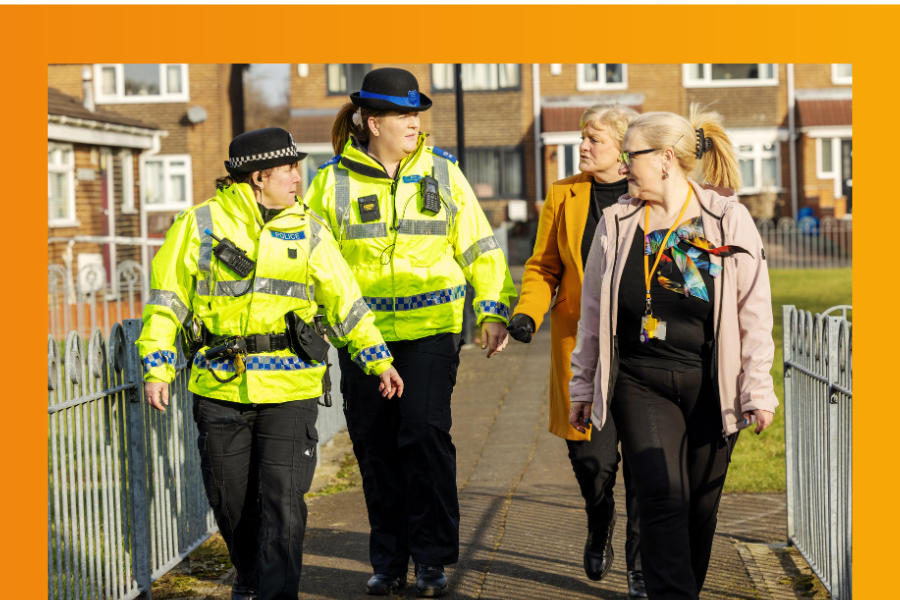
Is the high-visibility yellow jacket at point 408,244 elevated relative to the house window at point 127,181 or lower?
lower

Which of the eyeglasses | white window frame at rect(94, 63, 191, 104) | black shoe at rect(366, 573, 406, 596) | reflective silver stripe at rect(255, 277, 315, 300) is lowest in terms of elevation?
black shoe at rect(366, 573, 406, 596)

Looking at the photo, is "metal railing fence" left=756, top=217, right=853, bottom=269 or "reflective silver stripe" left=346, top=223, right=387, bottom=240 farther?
"metal railing fence" left=756, top=217, right=853, bottom=269

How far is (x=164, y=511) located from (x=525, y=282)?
2.00 meters

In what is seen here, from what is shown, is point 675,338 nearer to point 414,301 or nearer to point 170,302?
point 414,301

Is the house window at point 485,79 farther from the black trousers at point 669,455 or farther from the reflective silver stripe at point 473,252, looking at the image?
the black trousers at point 669,455

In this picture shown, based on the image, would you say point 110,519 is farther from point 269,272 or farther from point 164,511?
point 269,272

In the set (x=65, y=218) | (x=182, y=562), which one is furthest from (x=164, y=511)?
(x=65, y=218)

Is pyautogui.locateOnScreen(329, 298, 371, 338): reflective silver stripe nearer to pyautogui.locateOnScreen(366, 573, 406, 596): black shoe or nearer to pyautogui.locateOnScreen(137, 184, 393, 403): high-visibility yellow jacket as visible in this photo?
pyautogui.locateOnScreen(137, 184, 393, 403): high-visibility yellow jacket

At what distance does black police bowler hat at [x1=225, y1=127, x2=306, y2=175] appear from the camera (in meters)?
3.94

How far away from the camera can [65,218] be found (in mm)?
23188

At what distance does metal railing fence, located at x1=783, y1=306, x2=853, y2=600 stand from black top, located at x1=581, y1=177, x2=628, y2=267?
101 centimetres

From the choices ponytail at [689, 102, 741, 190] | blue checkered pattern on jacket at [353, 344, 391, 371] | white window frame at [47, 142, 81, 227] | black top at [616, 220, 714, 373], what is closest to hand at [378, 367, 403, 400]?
blue checkered pattern on jacket at [353, 344, 391, 371]

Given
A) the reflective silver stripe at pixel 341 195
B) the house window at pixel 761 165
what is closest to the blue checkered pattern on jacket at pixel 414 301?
the reflective silver stripe at pixel 341 195

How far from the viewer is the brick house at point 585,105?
33.6 meters
